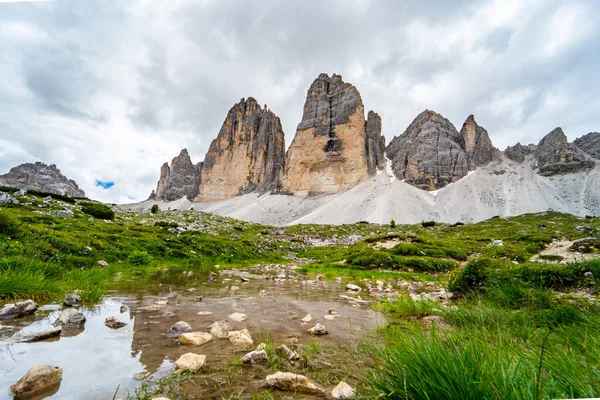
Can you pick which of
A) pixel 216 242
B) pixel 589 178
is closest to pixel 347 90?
pixel 589 178

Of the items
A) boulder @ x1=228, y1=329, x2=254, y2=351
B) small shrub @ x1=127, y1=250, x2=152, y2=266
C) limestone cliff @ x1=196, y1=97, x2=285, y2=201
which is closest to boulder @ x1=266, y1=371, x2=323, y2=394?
boulder @ x1=228, y1=329, x2=254, y2=351

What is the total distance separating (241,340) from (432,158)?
519 feet

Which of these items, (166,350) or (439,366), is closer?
(439,366)

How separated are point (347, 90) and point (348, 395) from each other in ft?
495

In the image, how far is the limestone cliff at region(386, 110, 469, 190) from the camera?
13975cm

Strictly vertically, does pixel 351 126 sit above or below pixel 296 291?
above

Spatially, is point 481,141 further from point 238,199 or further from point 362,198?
point 238,199

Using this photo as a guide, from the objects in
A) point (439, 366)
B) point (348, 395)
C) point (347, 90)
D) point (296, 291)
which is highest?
point (347, 90)

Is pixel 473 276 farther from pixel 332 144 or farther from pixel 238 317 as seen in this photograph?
pixel 332 144

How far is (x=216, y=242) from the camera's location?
834 inches

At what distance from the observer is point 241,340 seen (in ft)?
11.8

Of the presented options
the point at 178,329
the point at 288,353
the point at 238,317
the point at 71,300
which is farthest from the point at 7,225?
the point at 288,353

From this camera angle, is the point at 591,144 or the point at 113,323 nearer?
the point at 113,323

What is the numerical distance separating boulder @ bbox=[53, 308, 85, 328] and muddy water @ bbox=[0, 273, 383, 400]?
0.13 m
